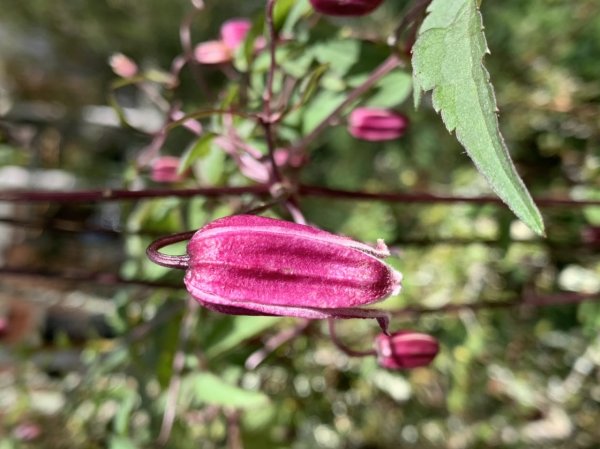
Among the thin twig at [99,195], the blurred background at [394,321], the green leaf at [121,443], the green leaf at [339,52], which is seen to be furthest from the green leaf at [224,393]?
the green leaf at [339,52]

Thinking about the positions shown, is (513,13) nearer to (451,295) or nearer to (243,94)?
(451,295)

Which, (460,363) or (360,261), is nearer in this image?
(360,261)

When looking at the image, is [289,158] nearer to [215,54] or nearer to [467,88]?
[215,54]

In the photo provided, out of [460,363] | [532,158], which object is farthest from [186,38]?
[532,158]

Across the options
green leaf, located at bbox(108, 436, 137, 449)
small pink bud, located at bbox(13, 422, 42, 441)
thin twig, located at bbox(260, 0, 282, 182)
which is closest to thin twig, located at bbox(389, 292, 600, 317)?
thin twig, located at bbox(260, 0, 282, 182)

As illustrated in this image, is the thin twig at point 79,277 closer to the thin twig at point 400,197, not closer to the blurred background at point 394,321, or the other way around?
the blurred background at point 394,321

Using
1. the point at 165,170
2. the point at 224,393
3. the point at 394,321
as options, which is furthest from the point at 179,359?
the point at 394,321
